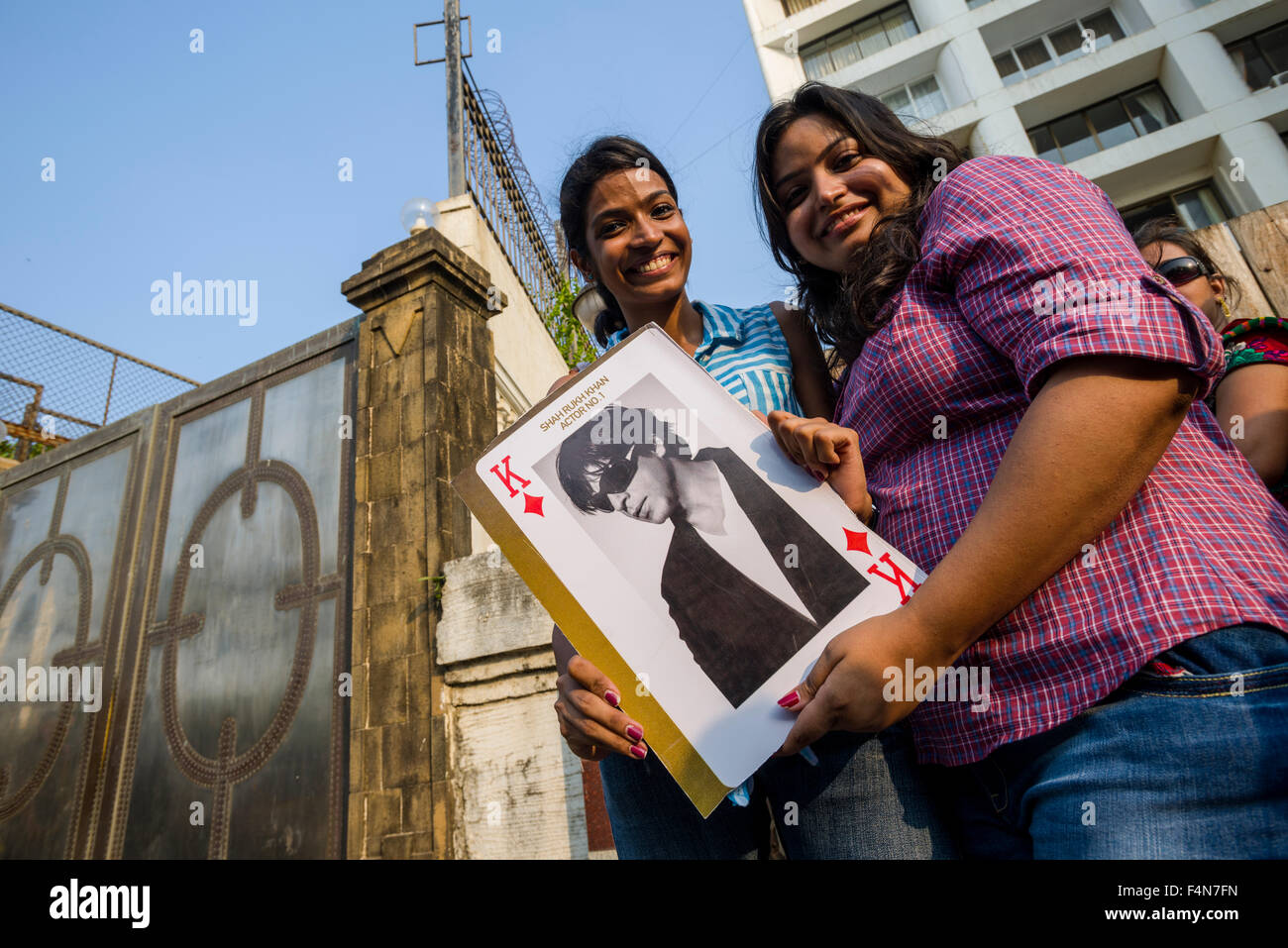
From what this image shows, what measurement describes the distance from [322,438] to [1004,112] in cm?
1861

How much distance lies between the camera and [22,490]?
20.3 feet

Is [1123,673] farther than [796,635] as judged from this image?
No

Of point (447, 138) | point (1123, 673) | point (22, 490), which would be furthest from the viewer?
point (447, 138)

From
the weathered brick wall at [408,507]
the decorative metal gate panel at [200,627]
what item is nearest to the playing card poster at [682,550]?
the weathered brick wall at [408,507]

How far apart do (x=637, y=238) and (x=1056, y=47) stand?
21848 mm

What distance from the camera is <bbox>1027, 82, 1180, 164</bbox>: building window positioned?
16750 mm

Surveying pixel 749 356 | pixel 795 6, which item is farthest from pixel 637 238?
pixel 795 6

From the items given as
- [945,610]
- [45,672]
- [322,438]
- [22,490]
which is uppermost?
[22,490]

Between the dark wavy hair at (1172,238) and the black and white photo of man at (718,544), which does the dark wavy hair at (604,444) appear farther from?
the dark wavy hair at (1172,238)

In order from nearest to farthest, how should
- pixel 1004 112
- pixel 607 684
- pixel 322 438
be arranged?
1. pixel 607 684
2. pixel 322 438
3. pixel 1004 112

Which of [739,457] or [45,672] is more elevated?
[45,672]

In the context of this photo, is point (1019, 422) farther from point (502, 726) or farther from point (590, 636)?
point (502, 726)
